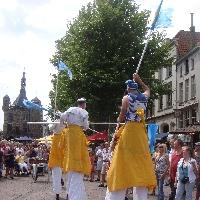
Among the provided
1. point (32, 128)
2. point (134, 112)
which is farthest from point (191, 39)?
point (32, 128)

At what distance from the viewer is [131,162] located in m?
7.55

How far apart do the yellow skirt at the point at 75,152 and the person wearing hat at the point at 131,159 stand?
7.85 feet

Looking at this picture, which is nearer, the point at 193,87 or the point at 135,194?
the point at 135,194

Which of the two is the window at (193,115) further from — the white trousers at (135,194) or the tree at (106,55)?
the white trousers at (135,194)

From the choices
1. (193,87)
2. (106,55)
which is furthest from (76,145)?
(193,87)

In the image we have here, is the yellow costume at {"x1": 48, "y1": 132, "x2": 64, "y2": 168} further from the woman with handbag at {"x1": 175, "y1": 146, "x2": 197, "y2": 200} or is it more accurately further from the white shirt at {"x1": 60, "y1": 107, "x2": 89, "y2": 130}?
the woman with handbag at {"x1": 175, "y1": 146, "x2": 197, "y2": 200}

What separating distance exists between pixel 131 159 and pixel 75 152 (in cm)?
281

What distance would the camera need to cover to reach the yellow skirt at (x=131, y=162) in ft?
24.5

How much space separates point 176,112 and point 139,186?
4455cm

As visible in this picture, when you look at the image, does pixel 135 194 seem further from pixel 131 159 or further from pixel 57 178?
pixel 57 178

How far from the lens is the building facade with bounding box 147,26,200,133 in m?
47.6

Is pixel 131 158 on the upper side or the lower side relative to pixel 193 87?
lower

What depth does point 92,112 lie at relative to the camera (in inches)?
1512

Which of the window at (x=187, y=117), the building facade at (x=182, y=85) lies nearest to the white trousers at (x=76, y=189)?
the building facade at (x=182, y=85)
